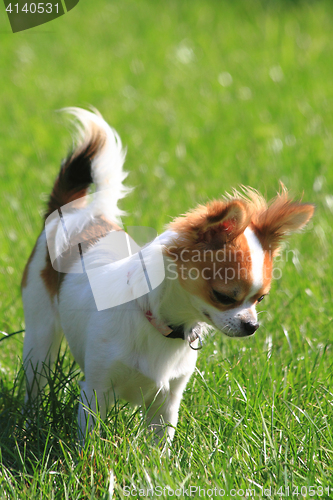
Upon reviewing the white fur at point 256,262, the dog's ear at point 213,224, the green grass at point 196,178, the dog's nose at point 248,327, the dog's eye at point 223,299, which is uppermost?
the dog's ear at point 213,224

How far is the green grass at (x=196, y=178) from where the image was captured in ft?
7.50

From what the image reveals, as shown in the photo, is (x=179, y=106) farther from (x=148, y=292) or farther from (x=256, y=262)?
(x=256, y=262)

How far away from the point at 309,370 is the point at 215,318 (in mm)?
1008

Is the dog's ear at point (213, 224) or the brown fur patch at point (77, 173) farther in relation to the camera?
the brown fur patch at point (77, 173)

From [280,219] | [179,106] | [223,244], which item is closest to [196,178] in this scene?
[179,106]

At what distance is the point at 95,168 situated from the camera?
2975 mm

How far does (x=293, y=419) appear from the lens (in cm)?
258

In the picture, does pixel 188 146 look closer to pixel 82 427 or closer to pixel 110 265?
pixel 110 265

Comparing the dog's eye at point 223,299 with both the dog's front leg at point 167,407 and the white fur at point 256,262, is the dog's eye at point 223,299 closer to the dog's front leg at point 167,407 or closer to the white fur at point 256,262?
the white fur at point 256,262

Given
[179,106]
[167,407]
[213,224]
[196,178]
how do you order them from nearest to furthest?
[213,224] < [167,407] < [196,178] < [179,106]

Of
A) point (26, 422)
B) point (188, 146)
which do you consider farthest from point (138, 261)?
point (188, 146)

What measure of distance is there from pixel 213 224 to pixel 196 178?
12.1ft

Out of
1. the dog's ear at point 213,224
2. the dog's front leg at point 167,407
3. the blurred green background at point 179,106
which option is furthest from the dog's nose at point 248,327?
the blurred green background at point 179,106

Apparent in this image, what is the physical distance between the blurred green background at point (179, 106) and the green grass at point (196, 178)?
0.08 feet
